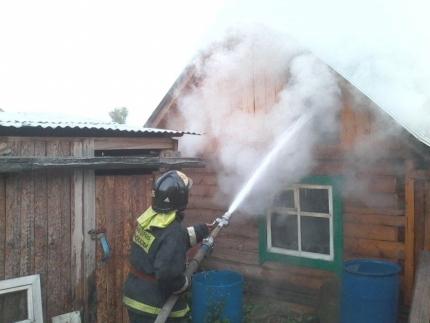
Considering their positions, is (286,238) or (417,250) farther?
(286,238)

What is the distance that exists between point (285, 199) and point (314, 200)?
1.78 ft

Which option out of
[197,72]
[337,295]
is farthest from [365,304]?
[197,72]

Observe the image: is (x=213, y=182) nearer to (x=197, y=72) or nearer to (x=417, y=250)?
(x=197, y=72)

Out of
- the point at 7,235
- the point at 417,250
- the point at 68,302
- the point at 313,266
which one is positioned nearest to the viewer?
the point at 7,235

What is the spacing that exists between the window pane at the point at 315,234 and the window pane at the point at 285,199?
323 millimetres

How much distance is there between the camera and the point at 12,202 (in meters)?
4.18

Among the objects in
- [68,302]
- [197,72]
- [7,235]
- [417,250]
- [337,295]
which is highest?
[197,72]

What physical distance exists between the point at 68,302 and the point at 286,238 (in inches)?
144

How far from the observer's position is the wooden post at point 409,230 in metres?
5.23

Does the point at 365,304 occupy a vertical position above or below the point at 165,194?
below

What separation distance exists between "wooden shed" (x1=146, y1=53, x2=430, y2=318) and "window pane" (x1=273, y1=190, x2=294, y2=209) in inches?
0.7

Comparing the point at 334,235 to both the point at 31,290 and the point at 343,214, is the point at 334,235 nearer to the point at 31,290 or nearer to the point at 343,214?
the point at 343,214

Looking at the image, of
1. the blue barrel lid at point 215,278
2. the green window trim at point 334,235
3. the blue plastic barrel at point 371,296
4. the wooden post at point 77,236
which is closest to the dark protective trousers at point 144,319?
the wooden post at point 77,236

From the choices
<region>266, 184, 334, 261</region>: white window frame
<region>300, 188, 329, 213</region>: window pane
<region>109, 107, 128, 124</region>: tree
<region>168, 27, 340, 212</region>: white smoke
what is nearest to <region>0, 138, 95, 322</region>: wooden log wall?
<region>168, 27, 340, 212</region>: white smoke
